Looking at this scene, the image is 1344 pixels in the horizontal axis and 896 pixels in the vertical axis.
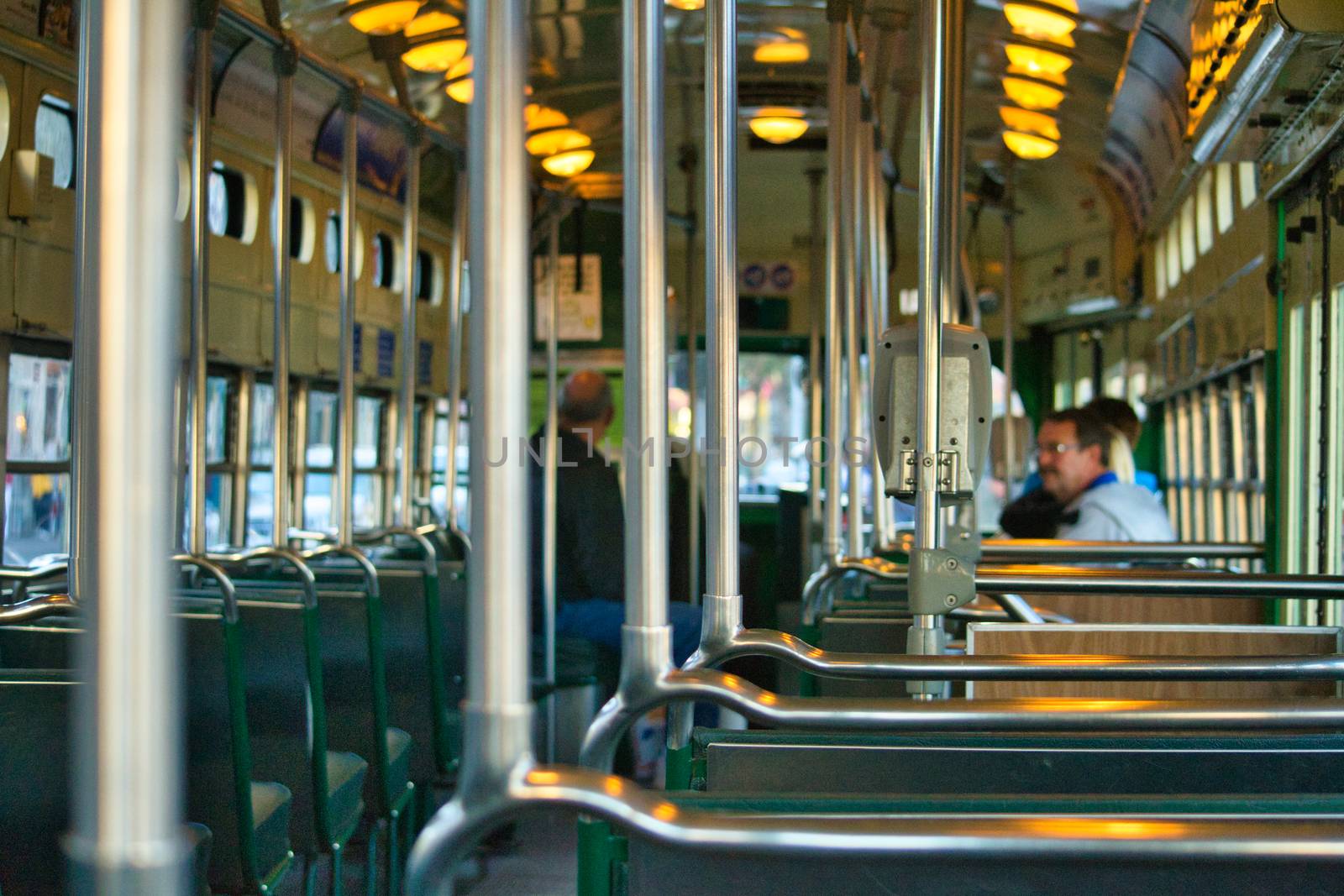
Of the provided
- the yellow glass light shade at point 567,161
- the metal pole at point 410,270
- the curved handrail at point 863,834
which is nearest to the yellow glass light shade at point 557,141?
the yellow glass light shade at point 567,161

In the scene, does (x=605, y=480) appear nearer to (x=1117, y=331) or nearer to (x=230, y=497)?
(x=230, y=497)

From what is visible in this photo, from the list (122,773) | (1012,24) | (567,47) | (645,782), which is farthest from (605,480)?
(122,773)

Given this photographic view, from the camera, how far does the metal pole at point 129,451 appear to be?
0.64 m

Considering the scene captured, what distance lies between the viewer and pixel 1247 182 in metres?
4.64

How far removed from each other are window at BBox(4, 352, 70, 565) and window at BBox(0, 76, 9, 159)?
567mm

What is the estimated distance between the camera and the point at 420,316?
6.88 metres

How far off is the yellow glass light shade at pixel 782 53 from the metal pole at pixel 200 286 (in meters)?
2.09

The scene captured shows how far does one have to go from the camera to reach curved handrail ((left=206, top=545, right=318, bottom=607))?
2906mm

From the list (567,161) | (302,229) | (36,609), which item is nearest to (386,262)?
(302,229)

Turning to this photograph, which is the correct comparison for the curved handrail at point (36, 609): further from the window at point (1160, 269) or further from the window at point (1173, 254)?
the window at point (1160, 269)

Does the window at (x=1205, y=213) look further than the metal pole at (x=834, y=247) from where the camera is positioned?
Yes

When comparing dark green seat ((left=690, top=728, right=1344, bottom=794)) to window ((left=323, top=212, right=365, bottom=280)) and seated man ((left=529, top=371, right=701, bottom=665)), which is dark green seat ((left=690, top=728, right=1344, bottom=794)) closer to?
seated man ((left=529, top=371, right=701, bottom=665))

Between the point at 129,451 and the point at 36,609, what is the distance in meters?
1.76

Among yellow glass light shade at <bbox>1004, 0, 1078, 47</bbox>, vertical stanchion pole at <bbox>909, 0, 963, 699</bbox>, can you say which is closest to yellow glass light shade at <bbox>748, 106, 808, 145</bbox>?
yellow glass light shade at <bbox>1004, 0, 1078, 47</bbox>
